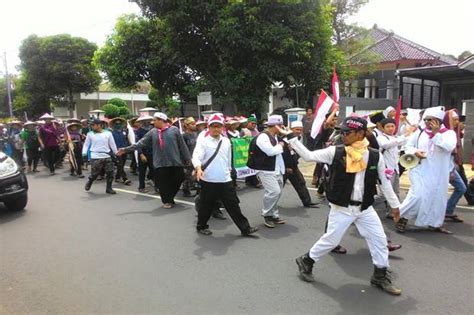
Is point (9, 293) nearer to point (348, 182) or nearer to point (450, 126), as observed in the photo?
point (348, 182)

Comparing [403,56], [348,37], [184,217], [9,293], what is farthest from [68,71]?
[9,293]

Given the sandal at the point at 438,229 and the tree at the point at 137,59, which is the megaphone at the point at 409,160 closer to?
the sandal at the point at 438,229

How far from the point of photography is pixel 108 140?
948 cm

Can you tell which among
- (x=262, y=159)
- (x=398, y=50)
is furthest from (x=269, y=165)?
(x=398, y=50)

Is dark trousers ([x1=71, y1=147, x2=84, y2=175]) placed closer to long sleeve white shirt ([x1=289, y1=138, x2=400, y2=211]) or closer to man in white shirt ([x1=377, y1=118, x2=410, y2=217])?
man in white shirt ([x1=377, y1=118, x2=410, y2=217])

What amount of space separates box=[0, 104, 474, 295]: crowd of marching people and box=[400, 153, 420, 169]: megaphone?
0.06ft

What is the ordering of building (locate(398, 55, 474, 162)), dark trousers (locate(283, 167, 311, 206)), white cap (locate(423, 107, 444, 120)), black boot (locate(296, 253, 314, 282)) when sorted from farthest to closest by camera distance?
building (locate(398, 55, 474, 162)) → dark trousers (locate(283, 167, 311, 206)) → white cap (locate(423, 107, 444, 120)) → black boot (locate(296, 253, 314, 282))

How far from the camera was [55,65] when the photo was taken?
3194 centimetres

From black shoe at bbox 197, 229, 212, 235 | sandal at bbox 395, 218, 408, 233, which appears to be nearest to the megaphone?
sandal at bbox 395, 218, 408, 233

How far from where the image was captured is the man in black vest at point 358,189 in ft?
12.9

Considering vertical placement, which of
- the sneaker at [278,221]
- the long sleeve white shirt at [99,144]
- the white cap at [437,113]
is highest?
the white cap at [437,113]

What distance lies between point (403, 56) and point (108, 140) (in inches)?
1024

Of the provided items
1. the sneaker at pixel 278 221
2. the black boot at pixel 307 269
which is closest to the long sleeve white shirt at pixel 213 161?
the sneaker at pixel 278 221

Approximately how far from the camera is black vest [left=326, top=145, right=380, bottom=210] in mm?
3969
